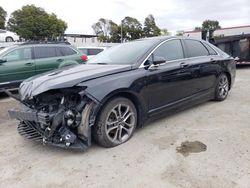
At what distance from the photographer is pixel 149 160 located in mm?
2709

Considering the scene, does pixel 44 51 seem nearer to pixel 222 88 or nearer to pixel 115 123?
pixel 115 123

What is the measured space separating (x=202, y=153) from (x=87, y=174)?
146 cm

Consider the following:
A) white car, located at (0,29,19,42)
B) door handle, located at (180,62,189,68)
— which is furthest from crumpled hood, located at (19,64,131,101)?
white car, located at (0,29,19,42)

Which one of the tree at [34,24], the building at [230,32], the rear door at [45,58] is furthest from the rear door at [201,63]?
the tree at [34,24]

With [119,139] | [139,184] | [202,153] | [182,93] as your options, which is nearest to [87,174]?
[139,184]

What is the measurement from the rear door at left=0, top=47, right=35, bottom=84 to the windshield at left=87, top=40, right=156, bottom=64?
3059mm

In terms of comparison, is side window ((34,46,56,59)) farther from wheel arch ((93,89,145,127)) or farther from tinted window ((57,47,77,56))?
wheel arch ((93,89,145,127))

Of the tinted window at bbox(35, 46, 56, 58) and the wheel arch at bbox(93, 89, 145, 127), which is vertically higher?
the tinted window at bbox(35, 46, 56, 58)

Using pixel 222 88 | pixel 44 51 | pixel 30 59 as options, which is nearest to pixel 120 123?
pixel 222 88

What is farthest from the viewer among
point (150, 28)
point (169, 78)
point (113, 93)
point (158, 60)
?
point (150, 28)

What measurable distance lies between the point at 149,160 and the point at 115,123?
0.70m

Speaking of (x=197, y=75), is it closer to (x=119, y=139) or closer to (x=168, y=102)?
(x=168, y=102)

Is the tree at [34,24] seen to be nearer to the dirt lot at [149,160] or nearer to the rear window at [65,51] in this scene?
the rear window at [65,51]

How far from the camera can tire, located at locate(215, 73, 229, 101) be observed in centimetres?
491
